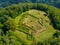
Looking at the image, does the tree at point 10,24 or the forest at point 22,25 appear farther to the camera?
the tree at point 10,24

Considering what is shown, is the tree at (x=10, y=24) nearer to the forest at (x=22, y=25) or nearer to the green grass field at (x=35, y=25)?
the forest at (x=22, y=25)

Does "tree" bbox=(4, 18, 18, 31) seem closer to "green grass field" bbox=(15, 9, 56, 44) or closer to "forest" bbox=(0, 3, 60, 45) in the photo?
"forest" bbox=(0, 3, 60, 45)

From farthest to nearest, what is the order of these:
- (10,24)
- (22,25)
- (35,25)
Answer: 1. (35,25)
2. (22,25)
3. (10,24)

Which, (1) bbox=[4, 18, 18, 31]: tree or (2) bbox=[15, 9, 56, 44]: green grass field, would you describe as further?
(2) bbox=[15, 9, 56, 44]: green grass field

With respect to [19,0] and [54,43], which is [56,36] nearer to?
[54,43]

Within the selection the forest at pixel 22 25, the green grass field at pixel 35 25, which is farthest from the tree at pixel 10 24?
the green grass field at pixel 35 25

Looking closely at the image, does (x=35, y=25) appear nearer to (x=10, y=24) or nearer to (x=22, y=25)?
(x=22, y=25)

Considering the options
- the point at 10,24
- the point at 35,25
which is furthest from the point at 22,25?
the point at 10,24

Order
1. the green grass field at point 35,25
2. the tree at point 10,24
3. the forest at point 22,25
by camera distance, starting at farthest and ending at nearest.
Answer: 1. the green grass field at point 35,25
2. the tree at point 10,24
3. the forest at point 22,25

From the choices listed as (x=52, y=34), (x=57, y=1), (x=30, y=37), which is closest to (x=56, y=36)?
(x=52, y=34)

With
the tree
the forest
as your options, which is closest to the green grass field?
the forest

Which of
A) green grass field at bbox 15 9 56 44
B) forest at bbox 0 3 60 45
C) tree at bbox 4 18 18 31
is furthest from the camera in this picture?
green grass field at bbox 15 9 56 44
